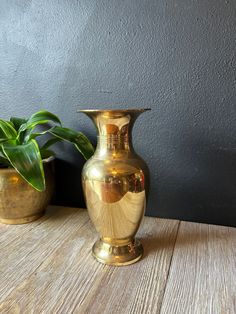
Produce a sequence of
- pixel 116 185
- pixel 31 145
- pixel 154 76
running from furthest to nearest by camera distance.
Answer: pixel 154 76, pixel 31 145, pixel 116 185

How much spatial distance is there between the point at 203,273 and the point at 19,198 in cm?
48

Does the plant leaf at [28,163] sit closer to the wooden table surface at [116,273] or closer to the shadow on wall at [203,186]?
the wooden table surface at [116,273]

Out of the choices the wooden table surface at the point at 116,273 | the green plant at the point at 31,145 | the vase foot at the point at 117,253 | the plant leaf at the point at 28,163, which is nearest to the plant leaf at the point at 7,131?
the green plant at the point at 31,145

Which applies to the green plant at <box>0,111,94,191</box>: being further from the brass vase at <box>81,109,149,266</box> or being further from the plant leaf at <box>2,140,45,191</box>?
the brass vase at <box>81,109,149,266</box>

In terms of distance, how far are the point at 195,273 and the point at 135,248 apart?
0.44 feet

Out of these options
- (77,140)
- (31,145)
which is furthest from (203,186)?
(31,145)

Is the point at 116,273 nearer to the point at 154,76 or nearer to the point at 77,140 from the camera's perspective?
the point at 77,140

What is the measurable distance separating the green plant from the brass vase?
0.13 metres

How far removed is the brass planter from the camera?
661 mm

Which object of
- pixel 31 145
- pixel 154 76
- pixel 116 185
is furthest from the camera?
pixel 154 76

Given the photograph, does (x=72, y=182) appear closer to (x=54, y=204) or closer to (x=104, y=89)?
(x=54, y=204)

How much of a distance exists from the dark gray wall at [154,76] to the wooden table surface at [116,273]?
14cm

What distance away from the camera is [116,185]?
0.49 m

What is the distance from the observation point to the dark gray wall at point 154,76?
66cm
